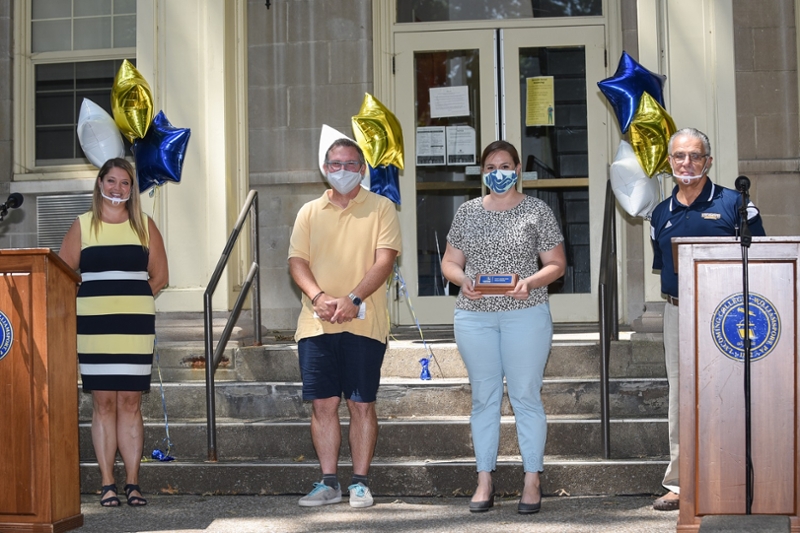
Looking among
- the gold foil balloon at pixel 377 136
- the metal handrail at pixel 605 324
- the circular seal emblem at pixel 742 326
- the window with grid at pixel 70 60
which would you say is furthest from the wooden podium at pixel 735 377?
the window with grid at pixel 70 60


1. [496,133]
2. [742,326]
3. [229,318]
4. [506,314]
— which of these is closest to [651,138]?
[506,314]

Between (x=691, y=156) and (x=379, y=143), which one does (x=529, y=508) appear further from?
(x=379, y=143)

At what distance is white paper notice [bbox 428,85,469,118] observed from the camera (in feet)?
29.3

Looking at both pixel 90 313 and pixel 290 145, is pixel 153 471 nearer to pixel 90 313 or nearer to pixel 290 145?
pixel 90 313

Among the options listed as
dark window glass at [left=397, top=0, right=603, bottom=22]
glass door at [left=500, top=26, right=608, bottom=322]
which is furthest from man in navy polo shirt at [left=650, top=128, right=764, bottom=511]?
dark window glass at [left=397, top=0, right=603, bottom=22]

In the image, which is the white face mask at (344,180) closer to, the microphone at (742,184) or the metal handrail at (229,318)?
the metal handrail at (229,318)

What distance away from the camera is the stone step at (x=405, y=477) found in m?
5.82

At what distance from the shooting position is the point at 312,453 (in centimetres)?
636

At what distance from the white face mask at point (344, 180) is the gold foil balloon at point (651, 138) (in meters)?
1.82

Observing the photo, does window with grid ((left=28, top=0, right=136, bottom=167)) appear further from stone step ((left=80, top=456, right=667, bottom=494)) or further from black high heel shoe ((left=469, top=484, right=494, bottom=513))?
black high heel shoe ((left=469, top=484, right=494, bottom=513))

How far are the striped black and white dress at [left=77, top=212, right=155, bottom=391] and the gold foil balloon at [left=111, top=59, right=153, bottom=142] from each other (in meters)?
1.46

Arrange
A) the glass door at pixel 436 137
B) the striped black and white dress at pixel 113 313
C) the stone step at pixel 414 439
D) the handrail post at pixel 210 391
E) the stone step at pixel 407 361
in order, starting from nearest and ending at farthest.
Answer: the striped black and white dress at pixel 113 313, the stone step at pixel 414 439, the handrail post at pixel 210 391, the stone step at pixel 407 361, the glass door at pixel 436 137

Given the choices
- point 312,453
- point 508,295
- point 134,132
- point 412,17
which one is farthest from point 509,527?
point 412,17

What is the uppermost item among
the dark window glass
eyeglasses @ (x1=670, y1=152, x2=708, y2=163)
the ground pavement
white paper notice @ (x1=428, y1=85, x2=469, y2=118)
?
the dark window glass
